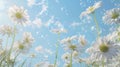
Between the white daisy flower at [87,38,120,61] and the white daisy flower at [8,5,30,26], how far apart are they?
74.8 inches

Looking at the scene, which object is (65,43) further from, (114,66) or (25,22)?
(114,66)

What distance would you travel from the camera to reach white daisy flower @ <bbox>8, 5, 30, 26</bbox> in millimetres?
4531

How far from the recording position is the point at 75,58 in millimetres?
5320

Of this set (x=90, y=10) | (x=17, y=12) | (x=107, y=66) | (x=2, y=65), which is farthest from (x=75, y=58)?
(x=107, y=66)

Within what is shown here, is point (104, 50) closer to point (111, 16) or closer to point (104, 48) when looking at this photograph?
point (104, 48)

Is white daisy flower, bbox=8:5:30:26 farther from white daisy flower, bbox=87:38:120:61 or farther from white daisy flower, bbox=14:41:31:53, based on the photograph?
white daisy flower, bbox=87:38:120:61

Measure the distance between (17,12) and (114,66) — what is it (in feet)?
7.85

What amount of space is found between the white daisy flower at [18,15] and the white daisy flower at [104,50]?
1.90m

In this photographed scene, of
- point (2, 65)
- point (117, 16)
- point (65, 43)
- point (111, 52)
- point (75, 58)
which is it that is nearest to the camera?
point (111, 52)

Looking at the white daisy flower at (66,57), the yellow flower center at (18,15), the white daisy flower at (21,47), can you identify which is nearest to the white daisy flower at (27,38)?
the white daisy flower at (21,47)

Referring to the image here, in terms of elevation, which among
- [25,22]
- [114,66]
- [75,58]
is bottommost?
[114,66]

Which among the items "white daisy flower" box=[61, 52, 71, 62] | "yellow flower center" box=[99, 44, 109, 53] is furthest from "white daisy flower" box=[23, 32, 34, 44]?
"yellow flower center" box=[99, 44, 109, 53]

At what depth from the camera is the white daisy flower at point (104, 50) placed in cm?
271

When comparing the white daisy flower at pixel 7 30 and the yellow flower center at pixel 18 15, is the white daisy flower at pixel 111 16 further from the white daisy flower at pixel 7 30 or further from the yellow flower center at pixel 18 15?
the white daisy flower at pixel 7 30
